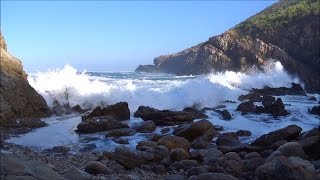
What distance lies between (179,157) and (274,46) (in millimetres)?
35633

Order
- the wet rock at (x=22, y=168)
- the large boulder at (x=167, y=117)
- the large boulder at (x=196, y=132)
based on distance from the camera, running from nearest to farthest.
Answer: the wet rock at (x=22, y=168) → the large boulder at (x=196, y=132) → the large boulder at (x=167, y=117)

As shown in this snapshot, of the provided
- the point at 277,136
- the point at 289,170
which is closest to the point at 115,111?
the point at 277,136

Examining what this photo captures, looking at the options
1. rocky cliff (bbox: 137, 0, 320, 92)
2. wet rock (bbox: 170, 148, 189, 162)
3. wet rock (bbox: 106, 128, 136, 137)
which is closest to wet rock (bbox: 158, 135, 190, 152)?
wet rock (bbox: 170, 148, 189, 162)

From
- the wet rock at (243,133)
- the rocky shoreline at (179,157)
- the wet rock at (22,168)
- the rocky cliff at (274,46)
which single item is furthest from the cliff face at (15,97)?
the rocky cliff at (274,46)

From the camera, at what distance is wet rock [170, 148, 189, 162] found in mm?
9531

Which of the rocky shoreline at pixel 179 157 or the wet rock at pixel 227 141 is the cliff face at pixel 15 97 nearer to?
the rocky shoreline at pixel 179 157

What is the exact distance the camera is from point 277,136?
11.2 meters

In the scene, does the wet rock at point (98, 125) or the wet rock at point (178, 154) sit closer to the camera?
the wet rock at point (178, 154)

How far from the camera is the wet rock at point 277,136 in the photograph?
11.1 m

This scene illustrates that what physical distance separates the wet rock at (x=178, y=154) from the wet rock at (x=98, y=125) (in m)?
4.12

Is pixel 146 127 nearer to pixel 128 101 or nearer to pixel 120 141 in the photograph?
pixel 120 141

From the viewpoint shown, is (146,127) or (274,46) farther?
(274,46)

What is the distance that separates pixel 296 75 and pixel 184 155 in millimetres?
28857

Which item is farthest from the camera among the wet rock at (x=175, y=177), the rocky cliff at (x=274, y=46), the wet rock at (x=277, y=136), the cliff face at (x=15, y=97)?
the rocky cliff at (x=274, y=46)
